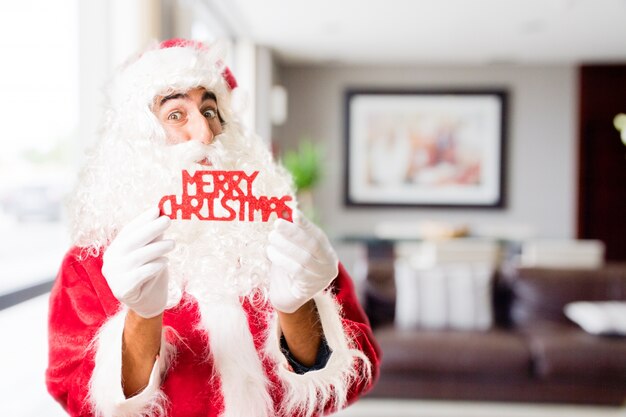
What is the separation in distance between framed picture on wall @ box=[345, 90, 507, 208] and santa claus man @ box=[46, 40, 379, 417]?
18.2 ft

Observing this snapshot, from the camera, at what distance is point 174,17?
248 cm

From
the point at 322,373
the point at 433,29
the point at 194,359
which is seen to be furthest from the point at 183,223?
the point at 433,29

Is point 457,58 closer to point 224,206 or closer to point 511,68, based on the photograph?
point 511,68

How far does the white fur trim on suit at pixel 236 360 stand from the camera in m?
0.89

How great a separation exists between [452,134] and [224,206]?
19.4 ft

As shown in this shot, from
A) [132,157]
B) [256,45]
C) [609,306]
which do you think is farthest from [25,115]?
[256,45]

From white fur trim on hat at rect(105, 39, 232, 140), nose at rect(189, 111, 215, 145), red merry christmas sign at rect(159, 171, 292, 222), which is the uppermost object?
white fur trim on hat at rect(105, 39, 232, 140)

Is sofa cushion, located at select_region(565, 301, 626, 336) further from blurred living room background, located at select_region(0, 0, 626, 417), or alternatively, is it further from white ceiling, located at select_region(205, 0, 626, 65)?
white ceiling, located at select_region(205, 0, 626, 65)

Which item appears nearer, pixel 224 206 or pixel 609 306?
pixel 224 206

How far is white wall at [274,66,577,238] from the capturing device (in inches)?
251

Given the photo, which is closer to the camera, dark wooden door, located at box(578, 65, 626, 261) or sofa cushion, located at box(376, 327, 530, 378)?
sofa cushion, located at box(376, 327, 530, 378)

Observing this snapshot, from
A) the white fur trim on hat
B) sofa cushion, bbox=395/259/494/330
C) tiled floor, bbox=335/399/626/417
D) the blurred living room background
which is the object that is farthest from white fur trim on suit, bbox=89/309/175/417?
sofa cushion, bbox=395/259/494/330

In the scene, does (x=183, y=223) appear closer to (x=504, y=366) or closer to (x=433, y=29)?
(x=504, y=366)

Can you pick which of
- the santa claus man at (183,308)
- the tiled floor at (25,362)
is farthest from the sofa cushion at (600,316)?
the tiled floor at (25,362)
